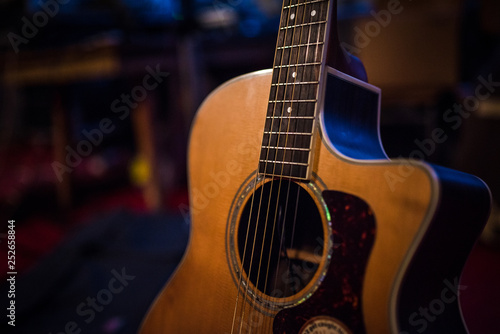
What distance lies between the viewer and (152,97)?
2025 millimetres

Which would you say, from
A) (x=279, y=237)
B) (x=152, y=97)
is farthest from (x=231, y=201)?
(x=152, y=97)

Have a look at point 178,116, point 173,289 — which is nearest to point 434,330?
point 173,289

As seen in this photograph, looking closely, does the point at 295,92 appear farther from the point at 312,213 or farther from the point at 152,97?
the point at 152,97

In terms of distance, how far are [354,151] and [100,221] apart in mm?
1421

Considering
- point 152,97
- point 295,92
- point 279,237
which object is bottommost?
point 279,237

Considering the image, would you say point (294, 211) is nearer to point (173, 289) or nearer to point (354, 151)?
→ point (354, 151)

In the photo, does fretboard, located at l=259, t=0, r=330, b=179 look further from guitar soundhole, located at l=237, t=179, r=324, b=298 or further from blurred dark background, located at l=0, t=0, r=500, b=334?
blurred dark background, located at l=0, t=0, r=500, b=334

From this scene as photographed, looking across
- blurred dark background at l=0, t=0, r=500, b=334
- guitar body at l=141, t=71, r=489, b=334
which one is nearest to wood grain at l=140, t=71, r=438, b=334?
guitar body at l=141, t=71, r=489, b=334

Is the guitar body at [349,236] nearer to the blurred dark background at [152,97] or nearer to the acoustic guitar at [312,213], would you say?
the acoustic guitar at [312,213]

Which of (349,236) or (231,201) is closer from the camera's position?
(349,236)

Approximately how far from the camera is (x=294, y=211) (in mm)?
679

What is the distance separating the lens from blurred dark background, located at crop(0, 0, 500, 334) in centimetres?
130

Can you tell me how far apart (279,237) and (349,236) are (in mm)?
206

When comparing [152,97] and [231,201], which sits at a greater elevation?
[152,97]
